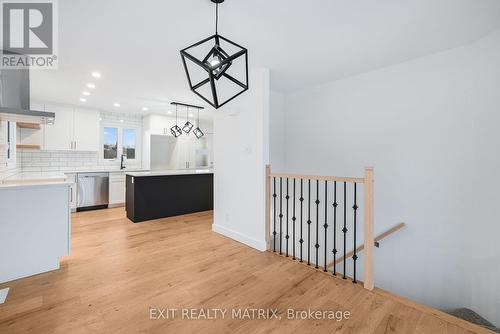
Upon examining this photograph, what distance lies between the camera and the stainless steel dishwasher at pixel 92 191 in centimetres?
502

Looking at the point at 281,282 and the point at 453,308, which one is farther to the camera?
the point at 453,308

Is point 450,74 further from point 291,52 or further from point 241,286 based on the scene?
point 241,286

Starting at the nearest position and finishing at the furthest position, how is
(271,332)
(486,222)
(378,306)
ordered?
(271,332)
(378,306)
(486,222)

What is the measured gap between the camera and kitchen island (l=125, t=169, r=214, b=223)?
4285 mm

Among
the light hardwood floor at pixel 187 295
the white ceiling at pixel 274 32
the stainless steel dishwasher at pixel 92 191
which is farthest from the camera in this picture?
the stainless steel dishwasher at pixel 92 191

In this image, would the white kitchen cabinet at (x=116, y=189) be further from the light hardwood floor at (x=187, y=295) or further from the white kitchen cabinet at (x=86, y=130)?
the light hardwood floor at (x=187, y=295)

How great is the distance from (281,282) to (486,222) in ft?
7.34

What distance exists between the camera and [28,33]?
7.27ft

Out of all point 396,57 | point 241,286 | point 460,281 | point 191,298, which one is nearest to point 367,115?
point 396,57

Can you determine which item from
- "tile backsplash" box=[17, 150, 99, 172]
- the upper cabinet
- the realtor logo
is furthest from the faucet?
the realtor logo

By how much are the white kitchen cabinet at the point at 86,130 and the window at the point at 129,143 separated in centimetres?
73

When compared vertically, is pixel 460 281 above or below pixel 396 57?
below

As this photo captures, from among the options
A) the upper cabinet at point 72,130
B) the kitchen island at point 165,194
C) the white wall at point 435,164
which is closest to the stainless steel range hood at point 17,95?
the kitchen island at point 165,194

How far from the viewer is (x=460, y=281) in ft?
8.27
